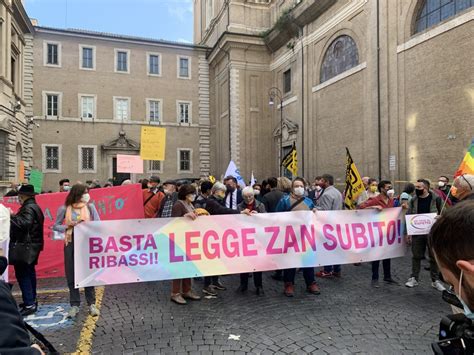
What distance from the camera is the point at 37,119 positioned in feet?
98.8

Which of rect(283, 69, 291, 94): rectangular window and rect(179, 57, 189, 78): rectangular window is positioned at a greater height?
rect(179, 57, 189, 78): rectangular window

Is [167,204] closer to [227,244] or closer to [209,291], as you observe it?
[209,291]

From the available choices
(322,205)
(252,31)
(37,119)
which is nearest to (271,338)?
(322,205)

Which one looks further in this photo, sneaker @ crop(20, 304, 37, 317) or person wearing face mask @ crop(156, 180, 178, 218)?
person wearing face mask @ crop(156, 180, 178, 218)

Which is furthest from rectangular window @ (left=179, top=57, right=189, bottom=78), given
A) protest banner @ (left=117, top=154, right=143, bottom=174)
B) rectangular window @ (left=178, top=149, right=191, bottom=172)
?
protest banner @ (left=117, top=154, right=143, bottom=174)

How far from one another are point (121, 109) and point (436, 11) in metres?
25.2

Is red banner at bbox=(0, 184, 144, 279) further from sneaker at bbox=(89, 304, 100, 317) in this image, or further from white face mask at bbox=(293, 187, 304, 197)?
white face mask at bbox=(293, 187, 304, 197)

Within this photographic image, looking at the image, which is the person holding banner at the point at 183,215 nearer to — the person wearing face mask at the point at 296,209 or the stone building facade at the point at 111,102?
the person wearing face mask at the point at 296,209

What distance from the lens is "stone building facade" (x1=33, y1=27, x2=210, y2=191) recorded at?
30.4 m

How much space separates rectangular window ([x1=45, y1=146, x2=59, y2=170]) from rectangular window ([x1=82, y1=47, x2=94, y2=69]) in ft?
24.3

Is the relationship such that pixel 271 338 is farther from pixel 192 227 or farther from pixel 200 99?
pixel 200 99

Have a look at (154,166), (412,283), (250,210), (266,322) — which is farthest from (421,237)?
(154,166)

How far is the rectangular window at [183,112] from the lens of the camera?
3416 cm

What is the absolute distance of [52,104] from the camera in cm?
3078
